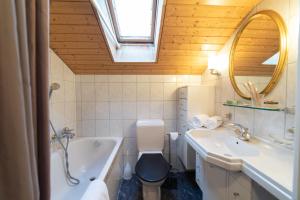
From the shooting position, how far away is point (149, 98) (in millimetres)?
2461

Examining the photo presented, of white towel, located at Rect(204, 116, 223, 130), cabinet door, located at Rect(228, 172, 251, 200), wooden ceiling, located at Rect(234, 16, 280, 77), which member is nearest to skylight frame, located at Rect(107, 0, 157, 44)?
wooden ceiling, located at Rect(234, 16, 280, 77)

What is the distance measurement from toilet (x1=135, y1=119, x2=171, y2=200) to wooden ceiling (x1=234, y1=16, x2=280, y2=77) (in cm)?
122

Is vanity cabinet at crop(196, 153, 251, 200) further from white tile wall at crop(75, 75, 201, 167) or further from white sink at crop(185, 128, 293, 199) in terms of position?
white tile wall at crop(75, 75, 201, 167)

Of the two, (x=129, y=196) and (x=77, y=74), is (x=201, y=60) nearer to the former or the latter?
(x=77, y=74)

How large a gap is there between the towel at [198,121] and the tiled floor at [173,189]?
82cm

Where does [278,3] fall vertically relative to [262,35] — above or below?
above

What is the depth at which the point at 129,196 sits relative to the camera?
196cm

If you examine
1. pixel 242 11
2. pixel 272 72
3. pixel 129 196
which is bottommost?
pixel 129 196

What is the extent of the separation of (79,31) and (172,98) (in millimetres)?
1492

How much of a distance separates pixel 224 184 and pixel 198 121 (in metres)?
0.81

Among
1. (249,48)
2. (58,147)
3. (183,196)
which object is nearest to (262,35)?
(249,48)

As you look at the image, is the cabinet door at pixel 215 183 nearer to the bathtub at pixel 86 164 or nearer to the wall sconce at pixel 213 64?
the bathtub at pixel 86 164

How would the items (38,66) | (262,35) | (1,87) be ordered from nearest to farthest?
(1,87) < (38,66) < (262,35)

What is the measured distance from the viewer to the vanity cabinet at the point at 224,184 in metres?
1.03
